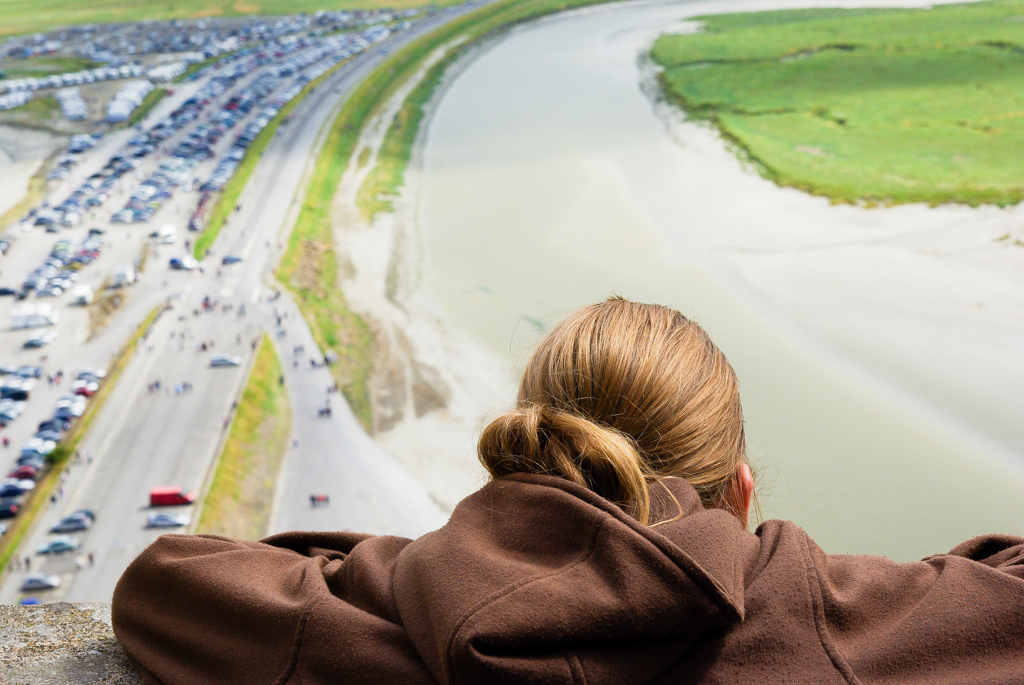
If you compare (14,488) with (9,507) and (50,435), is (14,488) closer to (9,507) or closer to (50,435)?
(9,507)

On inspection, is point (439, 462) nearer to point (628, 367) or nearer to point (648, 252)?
point (648, 252)

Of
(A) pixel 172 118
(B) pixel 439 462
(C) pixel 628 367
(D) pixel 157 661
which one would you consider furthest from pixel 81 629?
(A) pixel 172 118

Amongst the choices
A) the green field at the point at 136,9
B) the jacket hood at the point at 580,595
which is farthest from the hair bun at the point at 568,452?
the green field at the point at 136,9

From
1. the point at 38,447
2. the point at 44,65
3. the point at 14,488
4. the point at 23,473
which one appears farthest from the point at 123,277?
the point at 44,65

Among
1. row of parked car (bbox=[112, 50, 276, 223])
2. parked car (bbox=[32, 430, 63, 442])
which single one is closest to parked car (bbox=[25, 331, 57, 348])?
parked car (bbox=[32, 430, 63, 442])

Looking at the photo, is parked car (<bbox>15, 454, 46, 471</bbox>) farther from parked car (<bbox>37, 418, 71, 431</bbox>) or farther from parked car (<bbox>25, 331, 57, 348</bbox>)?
parked car (<bbox>25, 331, 57, 348</bbox>)

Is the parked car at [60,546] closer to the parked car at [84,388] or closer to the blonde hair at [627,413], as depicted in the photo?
the parked car at [84,388]
